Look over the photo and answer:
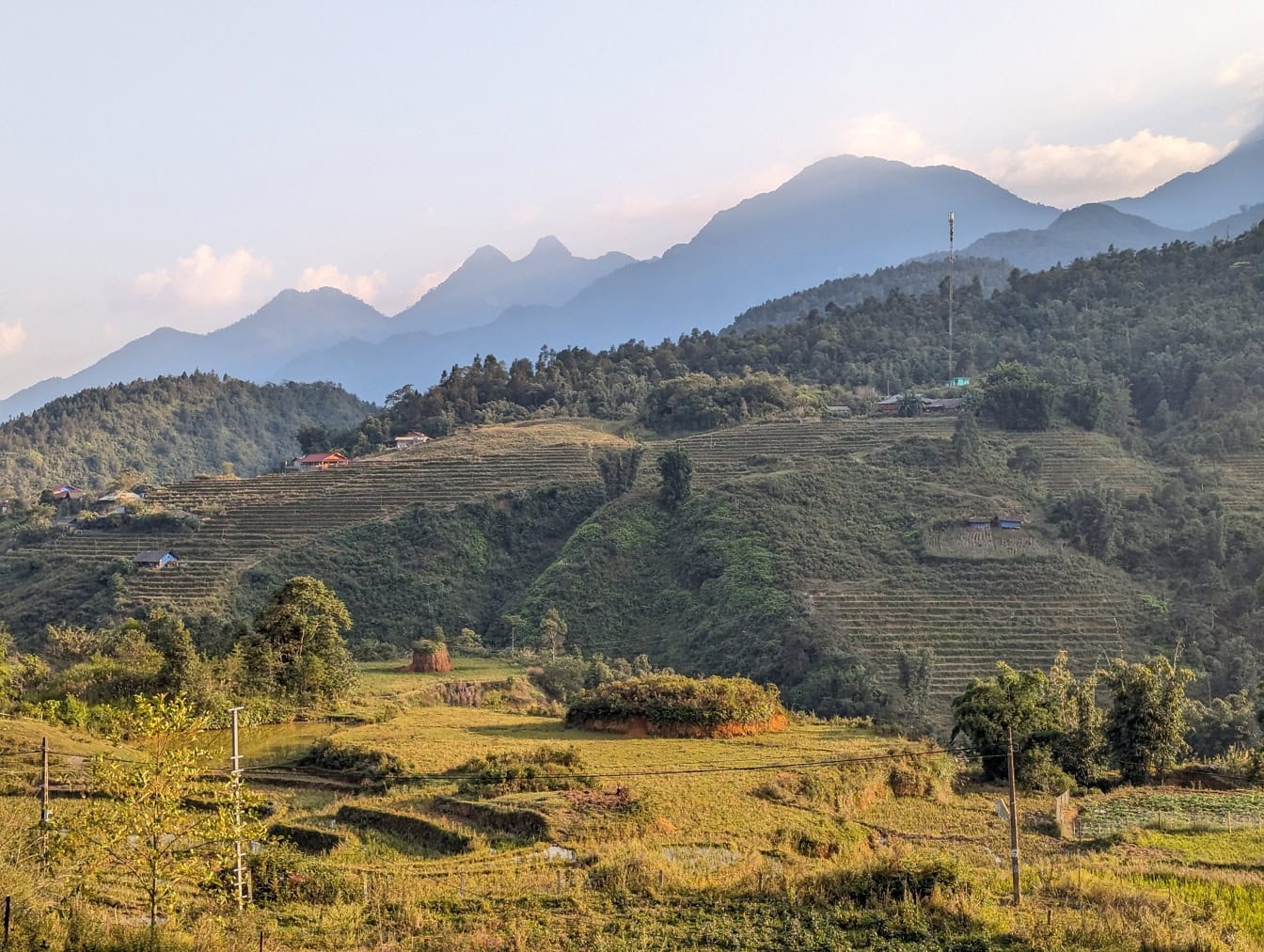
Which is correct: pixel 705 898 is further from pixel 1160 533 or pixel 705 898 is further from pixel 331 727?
pixel 1160 533

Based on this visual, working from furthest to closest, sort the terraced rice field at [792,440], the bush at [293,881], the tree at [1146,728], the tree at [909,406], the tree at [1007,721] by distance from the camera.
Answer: the tree at [909,406] < the terraced rice field at [792,440] < the tree at [1146,728] < the tree at [1007,721] < the bush at [293,881]

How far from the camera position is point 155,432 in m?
88.3

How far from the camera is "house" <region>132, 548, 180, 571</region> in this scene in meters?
41.5

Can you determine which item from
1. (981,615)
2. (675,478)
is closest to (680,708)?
(981,615)

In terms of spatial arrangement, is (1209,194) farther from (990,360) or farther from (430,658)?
(430,658)

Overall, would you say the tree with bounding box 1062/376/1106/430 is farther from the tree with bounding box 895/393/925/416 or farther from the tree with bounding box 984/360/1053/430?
the tree with bounding box 895/393/925/416

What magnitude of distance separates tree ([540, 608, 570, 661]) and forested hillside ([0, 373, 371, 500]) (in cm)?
4851

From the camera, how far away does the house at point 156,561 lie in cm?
4150

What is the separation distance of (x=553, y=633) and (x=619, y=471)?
45.3 ft

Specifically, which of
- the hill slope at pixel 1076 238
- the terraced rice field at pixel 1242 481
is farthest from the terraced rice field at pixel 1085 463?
the hill slope at pixel 1076 238

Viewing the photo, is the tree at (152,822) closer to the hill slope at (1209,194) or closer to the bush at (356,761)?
the bush at (356,761)

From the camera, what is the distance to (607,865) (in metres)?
12.8

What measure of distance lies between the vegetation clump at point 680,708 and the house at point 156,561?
2554cm

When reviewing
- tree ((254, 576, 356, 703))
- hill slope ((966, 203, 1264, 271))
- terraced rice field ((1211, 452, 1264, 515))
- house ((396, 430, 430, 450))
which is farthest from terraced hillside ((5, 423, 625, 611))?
hill slope ((966, 203, 1264, 271))
